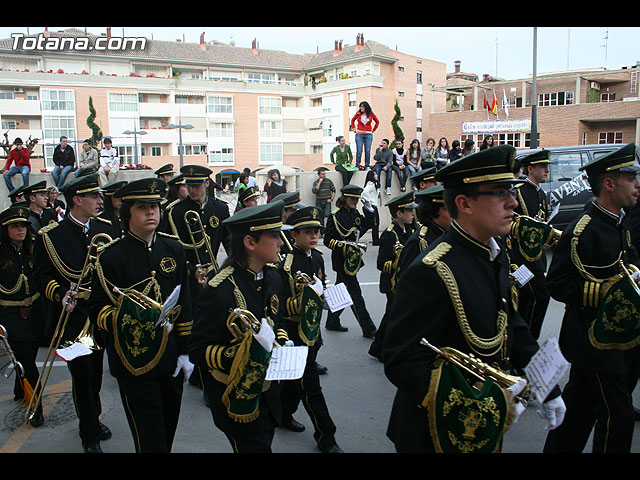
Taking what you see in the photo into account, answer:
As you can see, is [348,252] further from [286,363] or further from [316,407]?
[286,363]

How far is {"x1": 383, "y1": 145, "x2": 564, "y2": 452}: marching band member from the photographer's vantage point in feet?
7.70

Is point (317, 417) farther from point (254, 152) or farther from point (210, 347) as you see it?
point (254, 152)

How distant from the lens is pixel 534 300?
6.33 m

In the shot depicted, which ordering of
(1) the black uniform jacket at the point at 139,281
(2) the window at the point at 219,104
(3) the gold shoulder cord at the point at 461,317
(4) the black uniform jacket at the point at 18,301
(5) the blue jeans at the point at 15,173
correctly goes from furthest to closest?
(2) the window at the point at 219,104, (5) the blue jeans at the point at 15,173, (4) the black uniform jacket at the point at 18,301, (1) the black uniform jacket at the point at 139,281, (3) the gold shoulder cord at the point at 461,317

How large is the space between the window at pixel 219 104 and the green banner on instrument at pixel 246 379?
63.7 metres

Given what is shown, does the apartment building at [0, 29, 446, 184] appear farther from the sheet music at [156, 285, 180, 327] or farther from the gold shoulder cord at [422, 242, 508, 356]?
the gold shoulder cord at [422, 242, 508, 356]

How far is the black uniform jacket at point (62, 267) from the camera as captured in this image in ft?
16.1

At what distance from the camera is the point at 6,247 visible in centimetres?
570

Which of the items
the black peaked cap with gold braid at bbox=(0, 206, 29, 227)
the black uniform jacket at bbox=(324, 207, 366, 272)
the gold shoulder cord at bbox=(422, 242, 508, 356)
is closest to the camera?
the gold shoulder cord at bbox=(422, 242, 508, 356)

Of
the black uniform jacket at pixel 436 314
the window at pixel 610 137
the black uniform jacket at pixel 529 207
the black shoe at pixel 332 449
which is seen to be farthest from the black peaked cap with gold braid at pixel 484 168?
the window at pixel 610 137

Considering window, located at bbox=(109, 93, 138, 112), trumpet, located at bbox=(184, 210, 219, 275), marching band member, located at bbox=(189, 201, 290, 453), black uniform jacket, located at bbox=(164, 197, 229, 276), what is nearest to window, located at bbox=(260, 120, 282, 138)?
window, located at bbox=(109, 93, 138, 112)

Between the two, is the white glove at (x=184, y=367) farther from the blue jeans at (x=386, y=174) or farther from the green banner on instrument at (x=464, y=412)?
the blue jeans at (x=386, y=174)

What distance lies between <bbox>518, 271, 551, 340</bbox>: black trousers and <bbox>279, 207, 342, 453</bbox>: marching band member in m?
2.35

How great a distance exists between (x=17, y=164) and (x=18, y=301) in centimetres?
1016
